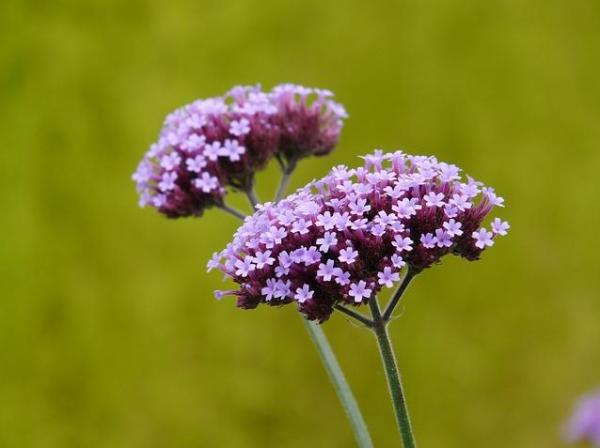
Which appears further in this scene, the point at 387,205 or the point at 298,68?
the point at 298,68

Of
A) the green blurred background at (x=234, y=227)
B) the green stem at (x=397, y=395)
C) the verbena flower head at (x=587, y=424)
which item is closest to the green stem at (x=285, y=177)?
the green stem at (x=397, y=395)

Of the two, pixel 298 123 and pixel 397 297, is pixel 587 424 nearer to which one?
pixel 298 123

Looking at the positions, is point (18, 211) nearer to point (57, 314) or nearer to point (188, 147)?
point (57, 314)

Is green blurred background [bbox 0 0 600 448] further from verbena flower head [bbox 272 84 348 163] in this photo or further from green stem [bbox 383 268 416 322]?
green stem [bbox 383 268 416 322]

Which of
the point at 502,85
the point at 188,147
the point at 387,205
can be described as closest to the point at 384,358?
the point at 387,205

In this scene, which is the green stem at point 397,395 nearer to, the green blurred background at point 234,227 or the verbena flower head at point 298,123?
the verbena flower head at point 298,123
